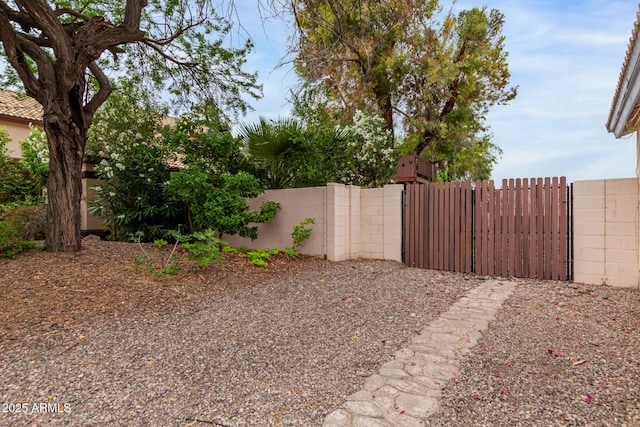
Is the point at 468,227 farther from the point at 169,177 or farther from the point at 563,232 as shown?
the point at 169,177

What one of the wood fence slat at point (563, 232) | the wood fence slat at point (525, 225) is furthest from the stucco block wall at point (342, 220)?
the wood fence slat at point (563, 232)

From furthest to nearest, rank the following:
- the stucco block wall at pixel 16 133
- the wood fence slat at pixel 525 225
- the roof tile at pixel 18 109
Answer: the stucco block wall at pixel 16 133 → the roof tile at pixel 18 109 → the wood fence slat at pixel 525 225

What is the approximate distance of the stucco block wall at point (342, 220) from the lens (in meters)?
6.68

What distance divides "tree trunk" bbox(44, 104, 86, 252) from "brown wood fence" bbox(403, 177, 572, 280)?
5498mm

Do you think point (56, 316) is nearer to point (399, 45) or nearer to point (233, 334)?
point (233, 334)

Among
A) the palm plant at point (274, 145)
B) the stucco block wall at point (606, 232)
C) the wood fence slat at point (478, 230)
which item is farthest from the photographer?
the palm plant at point (274, 145)

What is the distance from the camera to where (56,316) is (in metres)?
3.27

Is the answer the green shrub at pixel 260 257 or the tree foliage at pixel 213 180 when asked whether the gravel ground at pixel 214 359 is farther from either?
the tree foliage at pixel 213 180

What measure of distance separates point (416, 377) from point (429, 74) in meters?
9.79

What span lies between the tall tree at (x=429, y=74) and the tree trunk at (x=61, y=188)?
6.32 metres

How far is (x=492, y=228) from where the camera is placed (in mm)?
5984

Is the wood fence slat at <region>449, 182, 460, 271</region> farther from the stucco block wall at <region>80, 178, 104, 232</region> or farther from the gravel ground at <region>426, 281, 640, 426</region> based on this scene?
the stucco block wall at <region>80, 178, 104, 232</region>

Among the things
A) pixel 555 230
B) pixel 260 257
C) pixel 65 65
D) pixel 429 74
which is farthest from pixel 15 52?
pixel 429 74

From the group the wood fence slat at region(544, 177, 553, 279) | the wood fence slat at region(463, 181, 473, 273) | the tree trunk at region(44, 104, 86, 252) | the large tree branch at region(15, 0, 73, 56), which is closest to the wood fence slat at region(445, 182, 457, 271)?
the wood fence slat at region(463, 181, 473, 273)
